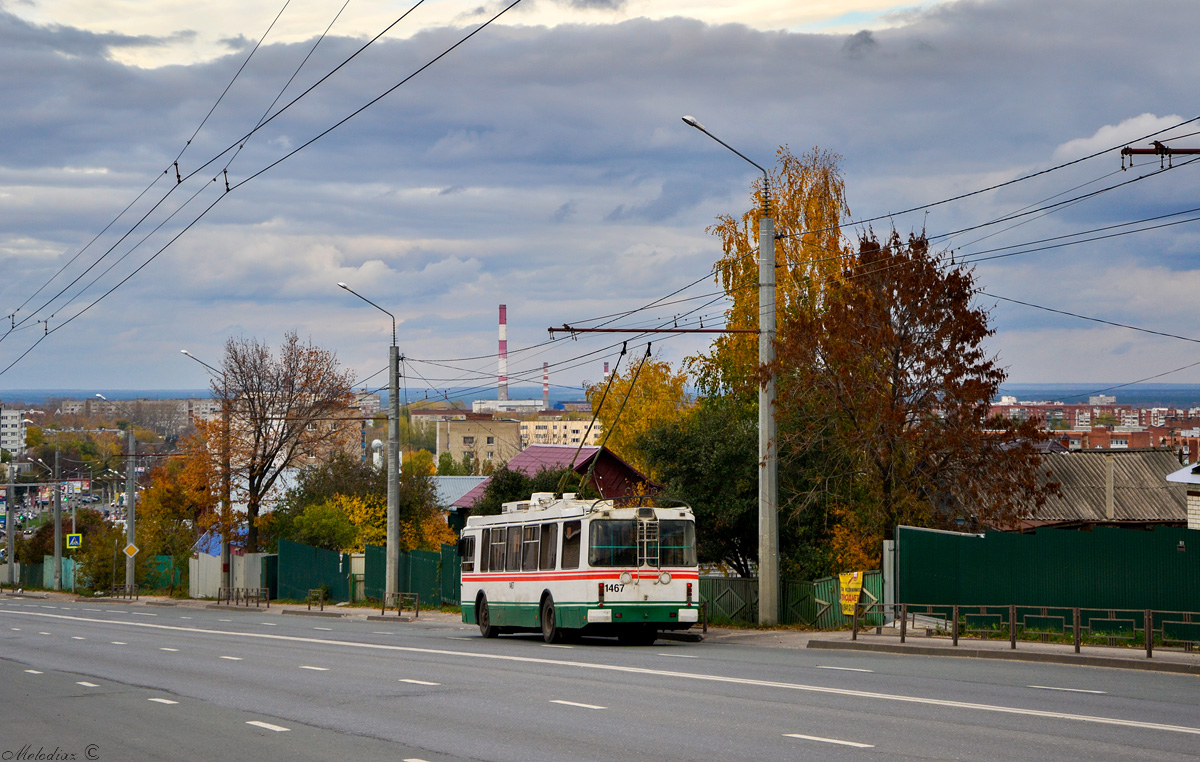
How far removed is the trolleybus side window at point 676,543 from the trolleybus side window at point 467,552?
6.65 metres

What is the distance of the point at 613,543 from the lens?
76.0 ft

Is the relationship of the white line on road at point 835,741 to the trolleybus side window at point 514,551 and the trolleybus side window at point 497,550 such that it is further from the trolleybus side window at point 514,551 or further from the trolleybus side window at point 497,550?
the trolleybus side window at point 497,550

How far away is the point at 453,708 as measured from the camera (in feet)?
43.2

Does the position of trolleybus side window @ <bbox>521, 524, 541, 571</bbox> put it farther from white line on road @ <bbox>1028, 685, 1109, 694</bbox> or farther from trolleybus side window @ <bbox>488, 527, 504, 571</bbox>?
white line on road @ <bbox>1028, 685, 1109, 694</bbox>

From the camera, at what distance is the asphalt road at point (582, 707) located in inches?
404

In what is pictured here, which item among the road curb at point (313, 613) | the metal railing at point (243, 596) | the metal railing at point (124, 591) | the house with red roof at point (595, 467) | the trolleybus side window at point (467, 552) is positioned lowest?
the metal railing at point (124, 591)

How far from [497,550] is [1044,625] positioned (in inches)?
455

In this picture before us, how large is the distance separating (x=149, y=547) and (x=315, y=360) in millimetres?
15928

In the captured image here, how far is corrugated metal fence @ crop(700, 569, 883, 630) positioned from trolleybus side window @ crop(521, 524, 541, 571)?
5.48 metres

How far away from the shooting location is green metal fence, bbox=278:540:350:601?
47.3m

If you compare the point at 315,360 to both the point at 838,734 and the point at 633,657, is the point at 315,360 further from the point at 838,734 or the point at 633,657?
the point at 838,734

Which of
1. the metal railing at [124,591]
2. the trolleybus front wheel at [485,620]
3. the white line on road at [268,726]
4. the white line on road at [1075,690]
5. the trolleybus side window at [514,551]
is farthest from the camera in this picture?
the metal railing at [124,591]

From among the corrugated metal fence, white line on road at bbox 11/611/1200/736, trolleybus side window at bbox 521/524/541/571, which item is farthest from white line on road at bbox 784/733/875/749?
the corrugated metal fence

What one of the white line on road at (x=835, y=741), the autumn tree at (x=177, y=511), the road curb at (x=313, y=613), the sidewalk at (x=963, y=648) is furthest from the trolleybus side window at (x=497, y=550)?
the autumn tree at (x=177, y=511)
